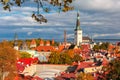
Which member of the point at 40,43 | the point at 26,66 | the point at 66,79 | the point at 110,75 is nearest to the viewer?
the point at 110,75

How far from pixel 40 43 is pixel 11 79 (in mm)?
102118

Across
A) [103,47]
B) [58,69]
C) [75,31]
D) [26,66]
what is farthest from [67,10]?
[75,31]

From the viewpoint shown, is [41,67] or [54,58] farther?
[54,58]

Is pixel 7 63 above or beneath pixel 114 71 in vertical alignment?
beneath

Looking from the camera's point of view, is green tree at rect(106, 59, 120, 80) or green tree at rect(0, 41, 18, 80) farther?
green tree at rect(0, 41, 18, 80)

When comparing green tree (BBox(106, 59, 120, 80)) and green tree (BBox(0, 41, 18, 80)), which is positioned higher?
green tree (BBox(106, 59, 120, 80))

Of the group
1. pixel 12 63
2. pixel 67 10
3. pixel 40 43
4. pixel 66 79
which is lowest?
pixel 40 43

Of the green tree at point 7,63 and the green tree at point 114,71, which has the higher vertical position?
the green tree at point 114,71

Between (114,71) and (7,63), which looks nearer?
(114,71)

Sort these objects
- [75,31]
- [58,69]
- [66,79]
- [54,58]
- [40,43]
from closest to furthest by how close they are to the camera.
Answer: [66,79]
[58,69]
[54,58]
[40,43]
[75,31]

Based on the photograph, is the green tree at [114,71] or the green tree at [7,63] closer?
the green tree at [114,71]

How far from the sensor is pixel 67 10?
17.7 feet

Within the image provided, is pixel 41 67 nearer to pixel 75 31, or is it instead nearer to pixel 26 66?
pixel 26 66

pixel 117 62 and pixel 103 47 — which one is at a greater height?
pixel 117 62
